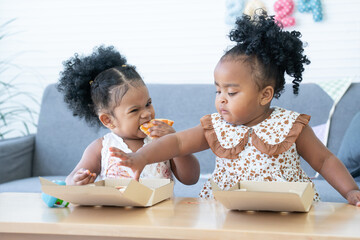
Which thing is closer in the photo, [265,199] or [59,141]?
[265,199]

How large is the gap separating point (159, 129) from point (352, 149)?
123 cm

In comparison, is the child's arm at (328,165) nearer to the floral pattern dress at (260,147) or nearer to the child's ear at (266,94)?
the floral pattern dress at (260,147)

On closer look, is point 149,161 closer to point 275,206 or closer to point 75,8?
point 275,206

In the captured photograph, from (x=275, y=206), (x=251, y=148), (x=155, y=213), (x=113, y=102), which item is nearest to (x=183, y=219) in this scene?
(x=155, y=213)

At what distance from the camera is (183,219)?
1071mm

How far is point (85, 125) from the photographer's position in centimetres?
286

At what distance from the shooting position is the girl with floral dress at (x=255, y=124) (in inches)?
56.6

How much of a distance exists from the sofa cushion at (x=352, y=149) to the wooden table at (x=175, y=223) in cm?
Answer: 116

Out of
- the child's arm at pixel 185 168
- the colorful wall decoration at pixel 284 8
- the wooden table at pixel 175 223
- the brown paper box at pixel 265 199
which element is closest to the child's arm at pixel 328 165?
the wooden table at pixel 175 223

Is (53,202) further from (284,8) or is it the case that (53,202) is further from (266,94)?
(284,8)

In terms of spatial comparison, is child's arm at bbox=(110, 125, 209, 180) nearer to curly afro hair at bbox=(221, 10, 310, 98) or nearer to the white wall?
curly afro hair at bbox=(221, 10, 310, 98)

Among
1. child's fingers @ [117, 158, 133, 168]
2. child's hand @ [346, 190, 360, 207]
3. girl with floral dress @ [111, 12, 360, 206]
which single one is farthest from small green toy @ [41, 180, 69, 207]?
child's hand @ [346, 190, 360, 207]

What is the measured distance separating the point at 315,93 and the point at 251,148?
1.35 m

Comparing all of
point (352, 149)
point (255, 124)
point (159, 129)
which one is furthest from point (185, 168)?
point (352, 149)
